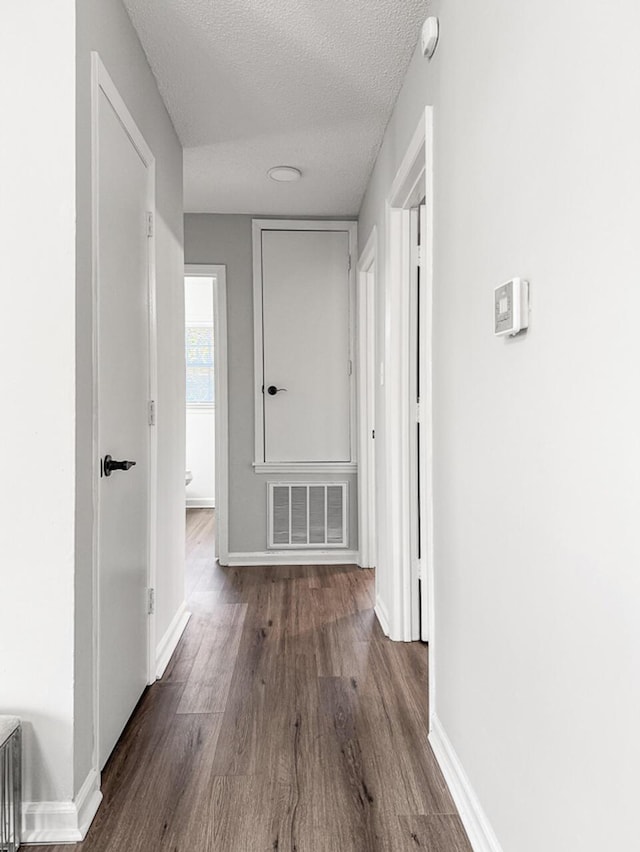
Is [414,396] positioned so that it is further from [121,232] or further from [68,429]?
[68,429]

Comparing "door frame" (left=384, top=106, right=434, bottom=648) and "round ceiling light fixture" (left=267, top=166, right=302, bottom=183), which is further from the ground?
"round ceiling light fixture" (left=267, top=166, right=302, bottom=183)

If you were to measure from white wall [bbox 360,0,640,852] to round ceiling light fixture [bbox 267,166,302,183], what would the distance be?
1.75 m

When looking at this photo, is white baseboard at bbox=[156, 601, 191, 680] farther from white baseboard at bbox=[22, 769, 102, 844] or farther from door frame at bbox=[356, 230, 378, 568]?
door frame at bbox=[356, 230, 378, 568]

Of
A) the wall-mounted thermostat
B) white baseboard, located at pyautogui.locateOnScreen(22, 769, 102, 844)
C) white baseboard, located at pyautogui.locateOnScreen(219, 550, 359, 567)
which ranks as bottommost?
white baseboard, located at pyautogui.locateOnScreen(22, 769, 102, 844)

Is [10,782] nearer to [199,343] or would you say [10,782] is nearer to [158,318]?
[158,318]

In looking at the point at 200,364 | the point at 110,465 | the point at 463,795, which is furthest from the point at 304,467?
the point at 200,364

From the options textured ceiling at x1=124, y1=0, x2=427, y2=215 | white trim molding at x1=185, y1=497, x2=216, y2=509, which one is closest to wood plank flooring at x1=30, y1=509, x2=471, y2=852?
textured ceiling at x1=124, y1=0, x2=427, y2=215

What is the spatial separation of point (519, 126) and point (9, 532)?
1513 mm

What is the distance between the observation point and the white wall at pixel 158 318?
63.5 inches

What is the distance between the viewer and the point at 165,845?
1.54 meters

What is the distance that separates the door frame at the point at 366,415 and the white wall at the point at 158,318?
1.35 metres

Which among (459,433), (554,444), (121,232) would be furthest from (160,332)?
(554,444)

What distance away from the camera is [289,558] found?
14.3 ft

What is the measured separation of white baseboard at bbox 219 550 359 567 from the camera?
4.34m
